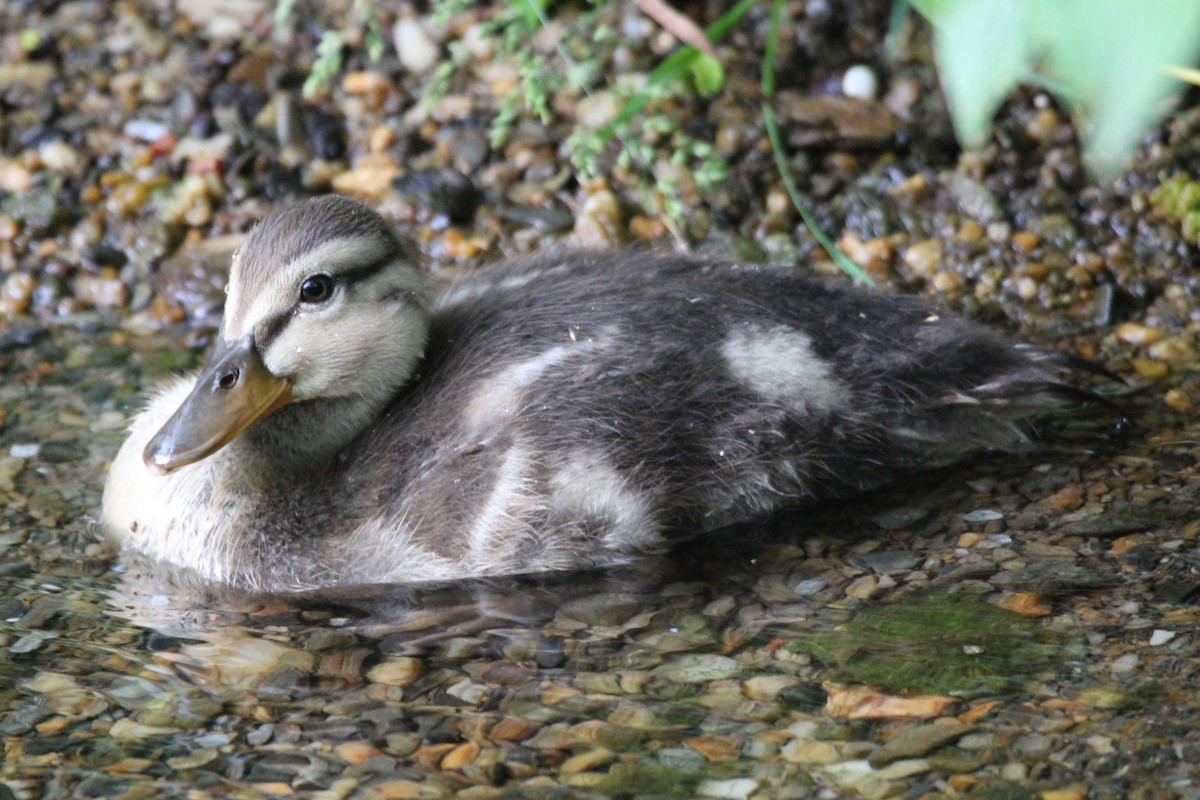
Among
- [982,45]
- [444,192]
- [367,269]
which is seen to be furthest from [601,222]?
[982,45]

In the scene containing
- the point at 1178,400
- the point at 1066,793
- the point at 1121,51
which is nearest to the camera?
the point at 1121,51

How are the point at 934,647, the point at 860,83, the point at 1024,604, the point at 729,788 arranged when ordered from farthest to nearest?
the point at 860,83 < the point at 1024,604 < the point at 934,647 < the point at 729,788

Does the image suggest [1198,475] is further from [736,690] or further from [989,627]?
[736,690]

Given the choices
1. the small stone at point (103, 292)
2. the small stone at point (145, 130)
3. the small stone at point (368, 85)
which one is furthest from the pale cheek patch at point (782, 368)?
the small stone at point (145, 130)

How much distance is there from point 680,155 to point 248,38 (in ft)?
6.29

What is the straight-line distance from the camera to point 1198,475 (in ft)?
10.5

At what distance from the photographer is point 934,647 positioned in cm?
263

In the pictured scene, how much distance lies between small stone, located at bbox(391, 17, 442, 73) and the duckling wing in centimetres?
207

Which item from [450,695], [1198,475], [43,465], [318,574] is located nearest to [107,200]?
[43,465]

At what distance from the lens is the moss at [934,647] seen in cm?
252

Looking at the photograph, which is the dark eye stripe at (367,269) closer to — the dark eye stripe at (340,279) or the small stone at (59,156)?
the dark eye stripe at (340,279)

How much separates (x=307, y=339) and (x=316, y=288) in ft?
0.38

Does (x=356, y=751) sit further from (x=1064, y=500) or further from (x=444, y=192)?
(x=444, y=192)

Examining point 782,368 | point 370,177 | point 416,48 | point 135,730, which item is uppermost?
point 416,48
